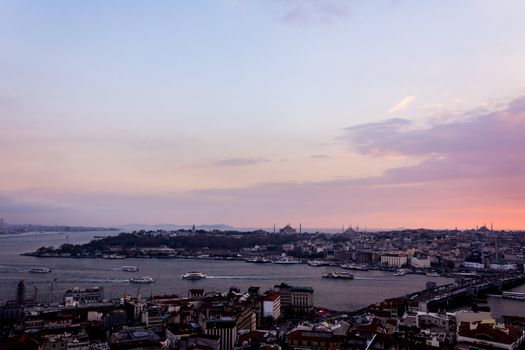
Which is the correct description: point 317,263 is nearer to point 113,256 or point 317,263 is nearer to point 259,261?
point 259,261

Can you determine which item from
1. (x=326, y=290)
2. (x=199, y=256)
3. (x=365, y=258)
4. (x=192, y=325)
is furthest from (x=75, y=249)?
(x=192, y=325)

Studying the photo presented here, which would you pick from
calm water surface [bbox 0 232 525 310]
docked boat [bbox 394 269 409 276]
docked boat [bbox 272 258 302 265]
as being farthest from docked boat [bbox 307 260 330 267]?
calm water surface [bbox 0 232 525 310]

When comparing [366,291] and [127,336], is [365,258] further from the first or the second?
[127,336]

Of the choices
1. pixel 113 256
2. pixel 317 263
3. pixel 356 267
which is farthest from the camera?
pixel 113 256

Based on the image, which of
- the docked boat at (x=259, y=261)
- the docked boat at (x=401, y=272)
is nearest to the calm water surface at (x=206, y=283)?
the docked boat at (x=401, y=272)

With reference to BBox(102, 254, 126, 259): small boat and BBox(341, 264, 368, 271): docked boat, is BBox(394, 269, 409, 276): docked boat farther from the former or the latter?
BBox(102, 254, 126, 259): small boat

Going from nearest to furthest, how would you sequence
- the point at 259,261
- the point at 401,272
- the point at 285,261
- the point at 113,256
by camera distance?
1. the point at 401,272
2. the point at 285,261
3. the point at 259,261
4. the point at 113,256

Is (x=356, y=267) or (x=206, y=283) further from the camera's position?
(x=356, y=267)

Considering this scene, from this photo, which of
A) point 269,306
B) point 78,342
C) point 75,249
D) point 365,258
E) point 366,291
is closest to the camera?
point 78,342

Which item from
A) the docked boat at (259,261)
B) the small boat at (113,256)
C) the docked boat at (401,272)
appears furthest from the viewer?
the small boat at (113,256)

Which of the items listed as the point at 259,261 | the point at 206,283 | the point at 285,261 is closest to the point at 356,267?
the point at 285,261

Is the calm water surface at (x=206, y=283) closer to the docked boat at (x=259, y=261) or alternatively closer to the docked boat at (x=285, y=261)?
the docked boat at (x=259, y=261)
